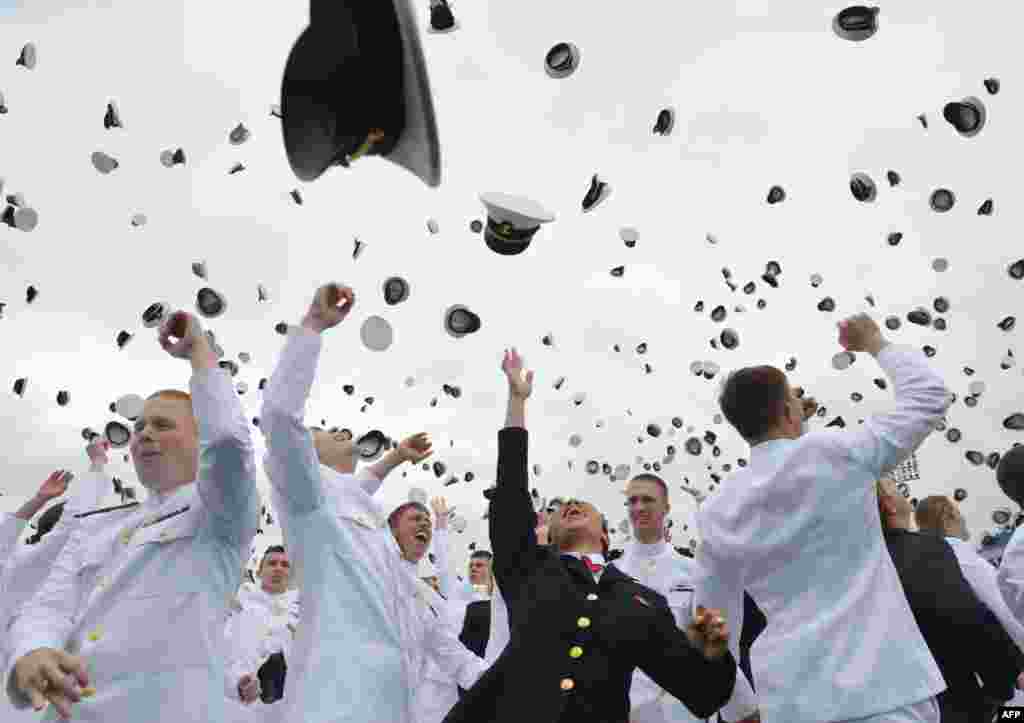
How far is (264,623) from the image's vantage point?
878cm

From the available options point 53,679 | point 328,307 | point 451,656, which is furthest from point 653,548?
point 53,679

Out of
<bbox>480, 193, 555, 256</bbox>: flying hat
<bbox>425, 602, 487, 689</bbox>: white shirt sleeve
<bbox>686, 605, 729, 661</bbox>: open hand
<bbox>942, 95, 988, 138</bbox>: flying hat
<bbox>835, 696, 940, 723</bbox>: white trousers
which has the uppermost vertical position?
<bbox>942, 95, 988, 138</bbox>: flying hat

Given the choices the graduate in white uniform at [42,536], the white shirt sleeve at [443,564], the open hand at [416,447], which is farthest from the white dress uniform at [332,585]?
the white shirt sleeve at [443,564]

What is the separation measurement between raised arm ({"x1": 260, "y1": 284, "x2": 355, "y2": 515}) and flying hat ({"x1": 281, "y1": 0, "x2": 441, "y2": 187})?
1.96ft

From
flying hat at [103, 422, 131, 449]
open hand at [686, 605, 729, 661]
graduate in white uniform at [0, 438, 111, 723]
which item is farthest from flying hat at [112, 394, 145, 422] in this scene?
open hand at [686, 605, 729, 661]

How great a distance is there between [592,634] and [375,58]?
7.66 ft

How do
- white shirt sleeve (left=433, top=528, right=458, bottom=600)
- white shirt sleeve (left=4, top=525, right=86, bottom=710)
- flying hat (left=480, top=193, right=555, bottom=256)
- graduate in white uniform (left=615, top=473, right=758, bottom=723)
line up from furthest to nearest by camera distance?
white shirt sleeve (left=433, top=528, right=458, bottom=600) → graduate in white uniform (left=615, top=473, right=758, bottom=723) → flying hat (left=480, top=193, right=555, bottom=256) → white shirt sleeve (left=4, top=525, right=86, bottom=710)

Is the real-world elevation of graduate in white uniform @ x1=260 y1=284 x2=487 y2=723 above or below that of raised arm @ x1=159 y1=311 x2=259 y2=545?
below

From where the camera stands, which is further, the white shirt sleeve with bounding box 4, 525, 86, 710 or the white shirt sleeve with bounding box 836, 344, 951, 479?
the white shirt sleeve with bounding box 836, 344, 951, 479

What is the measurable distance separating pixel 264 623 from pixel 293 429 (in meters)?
5.24

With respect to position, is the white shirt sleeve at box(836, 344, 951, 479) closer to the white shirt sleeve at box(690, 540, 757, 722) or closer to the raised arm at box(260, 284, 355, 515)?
the white shirt sleeve at box(690, 540, 757, 722)

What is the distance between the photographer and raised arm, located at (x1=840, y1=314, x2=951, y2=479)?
362cm

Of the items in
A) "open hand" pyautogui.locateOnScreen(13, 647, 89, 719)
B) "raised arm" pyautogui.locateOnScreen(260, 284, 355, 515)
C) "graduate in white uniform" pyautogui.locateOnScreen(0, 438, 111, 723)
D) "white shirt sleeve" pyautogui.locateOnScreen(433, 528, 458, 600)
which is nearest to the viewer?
"open hand" pyautogui.locateOnScreen(13, 647, 89, 719)

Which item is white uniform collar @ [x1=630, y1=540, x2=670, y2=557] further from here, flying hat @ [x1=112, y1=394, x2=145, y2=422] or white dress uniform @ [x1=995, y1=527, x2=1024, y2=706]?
flying hat @ [x1=112, y1=394, x2=145, y2=422]
